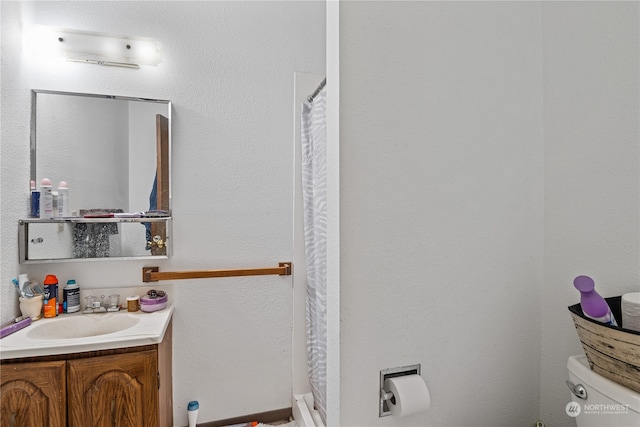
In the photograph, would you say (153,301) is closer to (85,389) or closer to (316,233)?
(85,389)

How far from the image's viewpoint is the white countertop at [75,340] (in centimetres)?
121

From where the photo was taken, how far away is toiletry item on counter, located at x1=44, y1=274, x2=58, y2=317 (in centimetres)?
154

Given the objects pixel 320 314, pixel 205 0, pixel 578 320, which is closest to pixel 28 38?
pixel 205 0

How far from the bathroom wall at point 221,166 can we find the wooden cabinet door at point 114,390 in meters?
0.44

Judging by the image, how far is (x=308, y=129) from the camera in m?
1.72

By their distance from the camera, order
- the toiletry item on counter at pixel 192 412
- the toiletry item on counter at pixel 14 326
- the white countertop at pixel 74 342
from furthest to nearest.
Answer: the toiletry item on counter at pixel 192 412, the toiletry item on counter at pixel 14 326, the white countertop at pixel 74 342

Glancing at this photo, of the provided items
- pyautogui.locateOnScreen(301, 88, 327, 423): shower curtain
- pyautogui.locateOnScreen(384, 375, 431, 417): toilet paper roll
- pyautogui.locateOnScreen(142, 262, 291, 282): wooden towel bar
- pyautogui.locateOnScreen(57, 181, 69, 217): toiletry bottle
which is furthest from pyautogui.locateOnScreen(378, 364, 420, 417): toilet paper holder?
pyautogui.locateOnScreen(57, 181, 69, 217): toiletry bottle

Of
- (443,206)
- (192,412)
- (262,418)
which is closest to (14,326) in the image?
(192,412)

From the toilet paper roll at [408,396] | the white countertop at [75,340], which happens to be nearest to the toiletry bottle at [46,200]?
the white countertop at [75,340]

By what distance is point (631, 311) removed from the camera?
625 mm

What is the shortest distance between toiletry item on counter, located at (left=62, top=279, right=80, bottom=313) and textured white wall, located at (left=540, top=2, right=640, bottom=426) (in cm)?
190

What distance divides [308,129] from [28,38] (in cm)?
140

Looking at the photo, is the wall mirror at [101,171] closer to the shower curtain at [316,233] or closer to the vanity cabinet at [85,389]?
the vanity cabinet at [85,389]

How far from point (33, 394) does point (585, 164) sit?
1904mm
